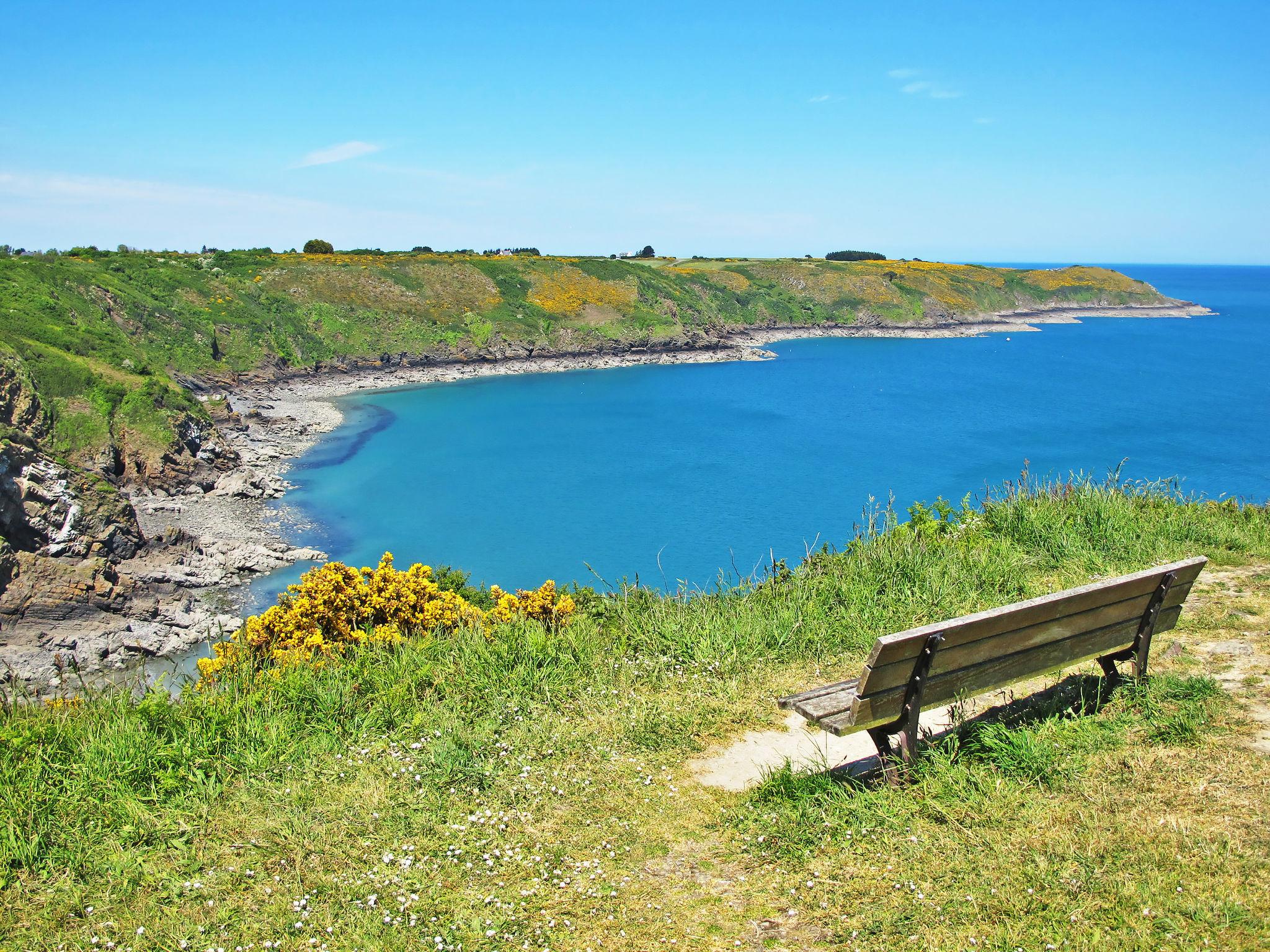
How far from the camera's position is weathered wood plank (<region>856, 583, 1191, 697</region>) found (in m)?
4.50

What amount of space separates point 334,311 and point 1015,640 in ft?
230

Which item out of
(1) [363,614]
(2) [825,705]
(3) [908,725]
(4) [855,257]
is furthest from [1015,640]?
(4) [855,257]

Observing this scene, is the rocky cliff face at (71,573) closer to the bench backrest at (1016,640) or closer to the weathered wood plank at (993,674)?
the weathered wood plank at (993,674)

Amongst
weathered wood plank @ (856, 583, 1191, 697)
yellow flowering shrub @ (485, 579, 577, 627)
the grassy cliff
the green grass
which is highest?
the grassy cliff

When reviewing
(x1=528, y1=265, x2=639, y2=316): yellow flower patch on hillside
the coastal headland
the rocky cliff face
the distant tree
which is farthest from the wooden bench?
the distant tree

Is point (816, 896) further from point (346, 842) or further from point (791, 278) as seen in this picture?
point (791, 278)

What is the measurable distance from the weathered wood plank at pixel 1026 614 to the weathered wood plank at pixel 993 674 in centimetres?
22

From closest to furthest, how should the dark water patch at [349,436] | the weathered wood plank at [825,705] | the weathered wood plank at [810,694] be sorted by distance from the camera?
1. the weathered wood plank at [825,705]
2. the weathered wood plank at [810,694]
3. the dark water patch at [349,436]

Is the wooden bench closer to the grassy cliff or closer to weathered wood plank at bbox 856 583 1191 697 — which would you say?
weathered wood plank at bbox 856 583 1191 697

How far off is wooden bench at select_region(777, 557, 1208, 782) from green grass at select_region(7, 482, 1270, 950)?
392 millimetres

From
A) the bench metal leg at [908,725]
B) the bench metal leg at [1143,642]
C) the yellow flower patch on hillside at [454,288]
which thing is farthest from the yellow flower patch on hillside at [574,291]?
the bench metal leg at [908,725]

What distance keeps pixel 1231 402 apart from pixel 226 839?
7757 cm

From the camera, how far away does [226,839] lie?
4.71 metres

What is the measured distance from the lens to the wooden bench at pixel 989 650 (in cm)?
452
